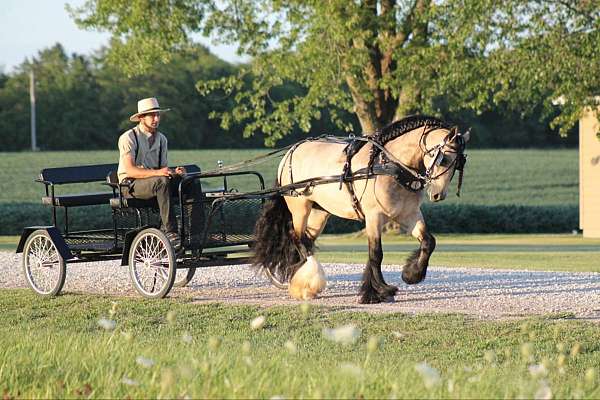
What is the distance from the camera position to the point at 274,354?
6969mm

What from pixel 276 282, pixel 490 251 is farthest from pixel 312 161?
pixel 490 251

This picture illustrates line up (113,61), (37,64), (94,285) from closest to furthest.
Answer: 1. (94,285)
2. (113,61)
3. (37,64)

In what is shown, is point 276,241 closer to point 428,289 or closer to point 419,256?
point 419,256

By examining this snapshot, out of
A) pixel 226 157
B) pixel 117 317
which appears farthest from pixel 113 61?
pixel 226 157

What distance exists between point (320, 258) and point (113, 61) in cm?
1166

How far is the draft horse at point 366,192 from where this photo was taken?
10727 millimetres

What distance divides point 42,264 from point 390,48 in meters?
15.3

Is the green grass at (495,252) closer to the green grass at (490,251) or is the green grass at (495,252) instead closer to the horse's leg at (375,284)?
the green grass at (490,251)

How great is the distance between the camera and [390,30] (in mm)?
26234

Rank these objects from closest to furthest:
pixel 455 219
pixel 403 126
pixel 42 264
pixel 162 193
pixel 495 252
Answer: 1. pixel 403 126
2. pixel 162 193
3. pixel 42 264
4. pixel 495 252
5. pixel 455 219

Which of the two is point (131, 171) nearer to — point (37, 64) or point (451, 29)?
point (451, 29)

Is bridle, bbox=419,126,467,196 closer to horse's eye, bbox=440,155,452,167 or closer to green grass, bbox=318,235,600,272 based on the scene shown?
horse's eye, bbox=440,155,452,167

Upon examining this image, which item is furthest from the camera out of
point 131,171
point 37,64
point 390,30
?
point 37,64

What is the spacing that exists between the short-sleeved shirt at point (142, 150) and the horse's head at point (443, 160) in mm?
2745
